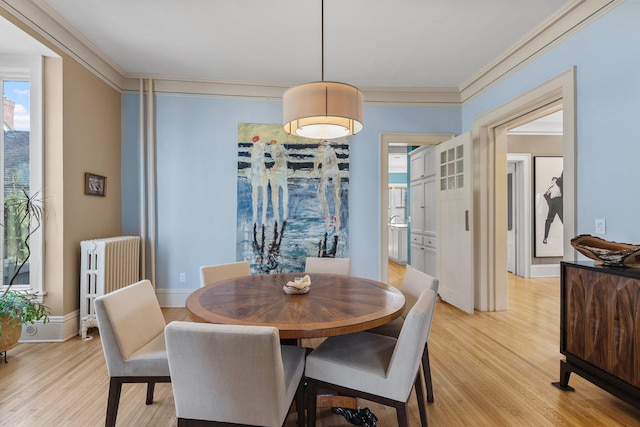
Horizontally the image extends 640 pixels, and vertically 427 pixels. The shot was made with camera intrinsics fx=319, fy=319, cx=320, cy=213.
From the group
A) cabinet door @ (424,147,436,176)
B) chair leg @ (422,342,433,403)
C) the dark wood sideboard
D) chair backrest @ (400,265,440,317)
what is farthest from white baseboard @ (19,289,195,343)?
cabinet door @ (424,147,436,176)

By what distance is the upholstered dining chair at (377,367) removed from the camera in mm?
1326

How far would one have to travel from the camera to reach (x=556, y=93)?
2.61 meters

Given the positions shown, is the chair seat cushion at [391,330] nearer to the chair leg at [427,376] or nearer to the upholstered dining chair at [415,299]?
the upholstered dining chair at [415,299]

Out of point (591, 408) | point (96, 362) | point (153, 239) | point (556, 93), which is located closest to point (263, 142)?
point (153, 239)

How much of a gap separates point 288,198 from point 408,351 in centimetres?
271

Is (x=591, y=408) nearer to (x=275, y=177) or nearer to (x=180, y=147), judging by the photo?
(x=275, y=177)

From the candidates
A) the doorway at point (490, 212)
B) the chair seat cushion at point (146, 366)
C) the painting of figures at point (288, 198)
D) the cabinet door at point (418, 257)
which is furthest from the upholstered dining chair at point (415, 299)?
the cabinet door at point (418, 257)

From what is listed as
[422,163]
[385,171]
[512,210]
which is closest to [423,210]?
[422,163]

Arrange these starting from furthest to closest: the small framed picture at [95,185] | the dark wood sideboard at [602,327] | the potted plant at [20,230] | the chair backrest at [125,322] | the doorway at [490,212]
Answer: the doorway at [490,212]
the small framed picture at [95,185]
the potted plant at [20,230]
the dark wood sideboard at [602,327]
the chair backrest at [125,322]

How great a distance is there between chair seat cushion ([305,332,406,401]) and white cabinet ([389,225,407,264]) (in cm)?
584

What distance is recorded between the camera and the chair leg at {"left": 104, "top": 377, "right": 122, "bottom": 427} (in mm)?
1470

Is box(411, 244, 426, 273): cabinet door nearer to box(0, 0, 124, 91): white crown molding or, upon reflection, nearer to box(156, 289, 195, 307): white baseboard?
box(156, 289, 195, 307): white baseboard

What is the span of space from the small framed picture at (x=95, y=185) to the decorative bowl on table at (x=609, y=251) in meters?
4.03

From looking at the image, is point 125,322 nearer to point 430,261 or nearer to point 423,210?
point 430,261
